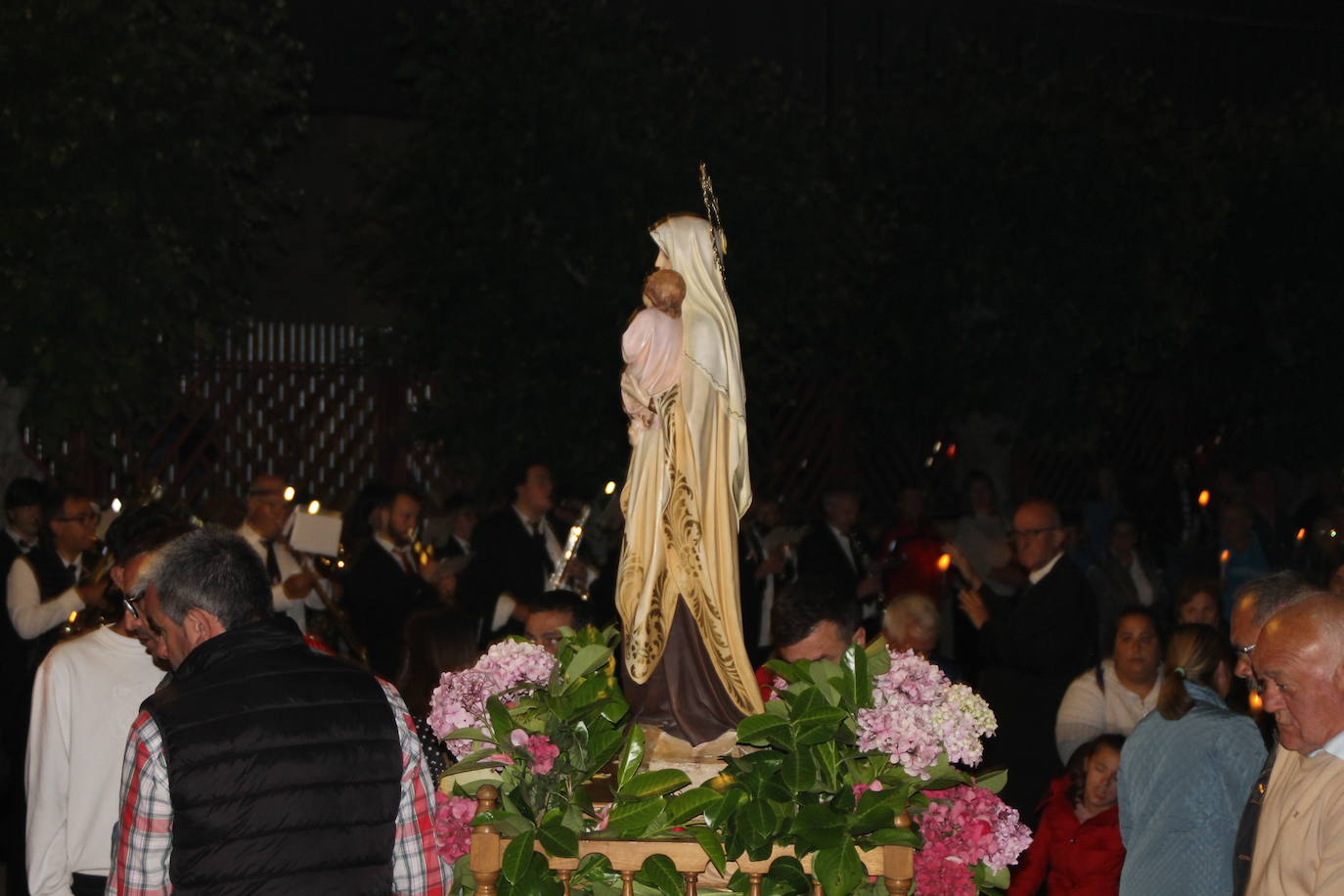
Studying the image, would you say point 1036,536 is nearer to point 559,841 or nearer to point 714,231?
point 714,231

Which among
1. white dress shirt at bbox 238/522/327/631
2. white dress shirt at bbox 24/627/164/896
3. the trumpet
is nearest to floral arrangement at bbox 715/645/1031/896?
white dress shirt at bbox 24/627/164/896

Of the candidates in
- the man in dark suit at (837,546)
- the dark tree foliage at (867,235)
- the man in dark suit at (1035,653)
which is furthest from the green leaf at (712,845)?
the dark tree foliage at (867,235)

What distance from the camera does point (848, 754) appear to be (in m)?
3.95

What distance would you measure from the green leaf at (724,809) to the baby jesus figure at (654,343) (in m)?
1.15

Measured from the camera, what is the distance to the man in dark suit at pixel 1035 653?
6906mm

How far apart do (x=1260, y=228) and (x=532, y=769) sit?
15.3 meters

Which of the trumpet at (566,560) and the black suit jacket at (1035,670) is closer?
the black suit jacket at (1035,670)

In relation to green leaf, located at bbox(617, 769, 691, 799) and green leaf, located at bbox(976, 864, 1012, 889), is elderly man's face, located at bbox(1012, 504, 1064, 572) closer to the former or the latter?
green leaf, located at bbox(976, 864, 1012, 889)

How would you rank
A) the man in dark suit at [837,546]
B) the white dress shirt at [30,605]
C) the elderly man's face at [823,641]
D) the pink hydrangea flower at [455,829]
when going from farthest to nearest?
the man in dark suit at [837,546]
the white dress shirt at [30,605]
the elderly man's face at [823,641]
the pink hydrangea flower at [455,829]

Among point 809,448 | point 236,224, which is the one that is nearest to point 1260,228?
point 809,448

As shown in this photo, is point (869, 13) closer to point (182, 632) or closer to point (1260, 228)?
point (1260, 228)

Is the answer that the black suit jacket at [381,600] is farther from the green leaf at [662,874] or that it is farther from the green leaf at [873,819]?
the green leaf at [873,819]

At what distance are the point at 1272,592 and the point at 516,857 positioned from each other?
2102 millimetres

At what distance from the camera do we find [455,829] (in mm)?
4074
